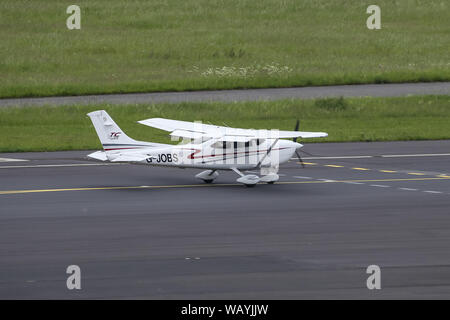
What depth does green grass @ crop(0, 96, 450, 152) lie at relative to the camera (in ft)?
118

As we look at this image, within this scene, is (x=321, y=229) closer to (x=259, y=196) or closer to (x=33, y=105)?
(x=259, y=196)

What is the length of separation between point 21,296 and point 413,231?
33.1 feet

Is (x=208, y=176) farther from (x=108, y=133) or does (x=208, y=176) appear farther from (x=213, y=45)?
(x=213, y=45)

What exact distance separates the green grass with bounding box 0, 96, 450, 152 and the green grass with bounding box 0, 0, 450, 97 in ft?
24.1

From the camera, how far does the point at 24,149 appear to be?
33.5m

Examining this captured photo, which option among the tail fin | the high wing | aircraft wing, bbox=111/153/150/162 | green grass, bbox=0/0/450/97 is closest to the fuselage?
the high wing

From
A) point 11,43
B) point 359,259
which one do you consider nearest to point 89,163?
point 359,259

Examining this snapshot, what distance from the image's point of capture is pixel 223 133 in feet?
87.0

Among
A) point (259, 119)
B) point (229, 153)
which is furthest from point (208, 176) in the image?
point (259, 119)

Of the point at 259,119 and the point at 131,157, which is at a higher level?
the point at 259,119

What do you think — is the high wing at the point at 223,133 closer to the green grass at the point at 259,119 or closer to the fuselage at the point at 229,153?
the fuselage at the point at 229,153

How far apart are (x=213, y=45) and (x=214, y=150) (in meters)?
34.8

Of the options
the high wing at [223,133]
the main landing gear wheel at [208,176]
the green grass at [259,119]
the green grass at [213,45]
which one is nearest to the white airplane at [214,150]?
the high wing at [223,133]
